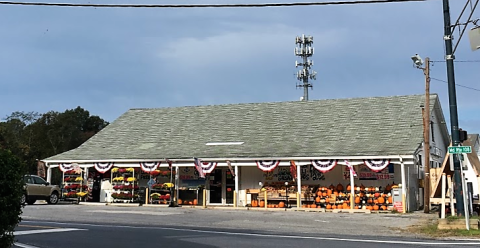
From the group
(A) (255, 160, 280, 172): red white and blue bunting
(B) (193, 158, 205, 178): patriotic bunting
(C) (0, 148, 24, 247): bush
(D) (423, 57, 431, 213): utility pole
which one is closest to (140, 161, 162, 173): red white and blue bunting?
(B) (193, 158, 205, 178): patriotic bunting

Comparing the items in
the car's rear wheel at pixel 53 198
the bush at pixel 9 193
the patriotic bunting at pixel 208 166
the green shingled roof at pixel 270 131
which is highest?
the green shingled roof at pixel 270 131

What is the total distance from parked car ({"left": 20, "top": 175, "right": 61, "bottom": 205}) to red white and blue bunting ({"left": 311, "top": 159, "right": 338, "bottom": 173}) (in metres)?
14.5

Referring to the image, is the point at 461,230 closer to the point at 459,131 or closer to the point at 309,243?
the point at 459,131

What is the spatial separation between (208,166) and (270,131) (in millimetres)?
4538

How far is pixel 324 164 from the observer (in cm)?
2425

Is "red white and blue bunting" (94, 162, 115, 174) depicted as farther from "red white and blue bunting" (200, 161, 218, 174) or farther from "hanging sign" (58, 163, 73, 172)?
"red white and blue bunting" (200, 161, 218, 174)

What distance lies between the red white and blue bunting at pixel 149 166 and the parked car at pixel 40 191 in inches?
208

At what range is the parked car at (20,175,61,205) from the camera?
26562mm

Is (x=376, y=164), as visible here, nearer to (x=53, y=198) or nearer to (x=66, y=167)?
(x=66, y=167)

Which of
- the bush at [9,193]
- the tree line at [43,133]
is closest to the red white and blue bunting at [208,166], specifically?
the bush at [9,193]

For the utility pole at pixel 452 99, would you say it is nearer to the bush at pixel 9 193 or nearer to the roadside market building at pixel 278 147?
the roadside market building at pixel 278 147

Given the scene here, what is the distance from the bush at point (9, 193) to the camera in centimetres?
770

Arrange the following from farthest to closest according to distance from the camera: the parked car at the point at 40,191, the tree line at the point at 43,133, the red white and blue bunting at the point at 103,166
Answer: the tree line at the point at 43,133
the red white and blue bunting at the point at 103,166
the parked car at the point at 40,191

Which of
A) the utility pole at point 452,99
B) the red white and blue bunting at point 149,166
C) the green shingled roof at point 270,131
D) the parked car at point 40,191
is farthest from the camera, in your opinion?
the red white and blue bunting at point 149,166
